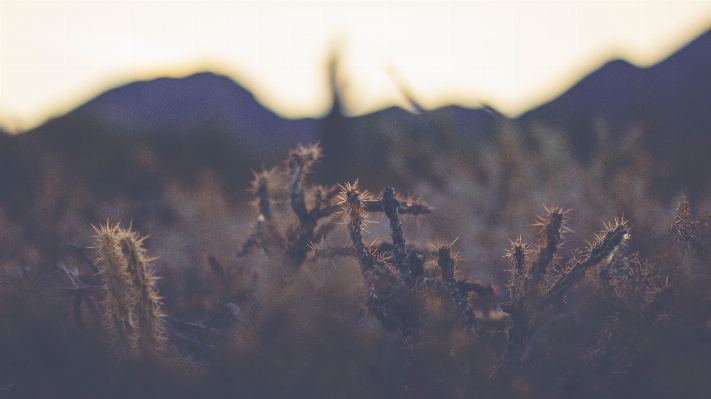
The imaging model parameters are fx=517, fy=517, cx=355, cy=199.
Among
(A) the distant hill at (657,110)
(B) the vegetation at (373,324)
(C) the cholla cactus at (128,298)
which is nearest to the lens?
(B) the vegetation at (373,324)

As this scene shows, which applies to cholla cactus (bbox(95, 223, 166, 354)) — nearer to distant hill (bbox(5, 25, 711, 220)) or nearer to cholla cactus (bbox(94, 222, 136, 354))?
cholla cactus (bbox(94, 222, 136, 354))

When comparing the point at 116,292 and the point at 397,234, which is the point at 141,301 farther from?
the point at 397,234

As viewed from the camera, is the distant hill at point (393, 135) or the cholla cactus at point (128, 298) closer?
the cholla cactus at point (128, 298)

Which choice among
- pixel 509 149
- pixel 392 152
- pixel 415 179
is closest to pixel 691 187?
pixel 509 149

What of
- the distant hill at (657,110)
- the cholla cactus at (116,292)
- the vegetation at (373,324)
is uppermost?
the distant hill at (657,110)

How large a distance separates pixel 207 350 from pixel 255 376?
0.51 meters

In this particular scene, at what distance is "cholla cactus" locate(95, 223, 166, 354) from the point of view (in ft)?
9.22

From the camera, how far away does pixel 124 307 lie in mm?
2854

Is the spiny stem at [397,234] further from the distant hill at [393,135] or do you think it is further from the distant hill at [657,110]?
the distant hill at [657,110]

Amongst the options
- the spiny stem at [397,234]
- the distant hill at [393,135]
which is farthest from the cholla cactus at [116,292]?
the distant hill at [393,135]

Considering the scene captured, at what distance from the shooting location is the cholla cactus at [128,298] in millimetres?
2811

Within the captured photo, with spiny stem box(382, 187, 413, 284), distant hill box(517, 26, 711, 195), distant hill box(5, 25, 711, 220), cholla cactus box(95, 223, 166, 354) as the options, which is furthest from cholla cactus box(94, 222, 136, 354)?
distant hill box(517, 26, 711, 195)

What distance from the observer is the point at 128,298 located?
115 inches

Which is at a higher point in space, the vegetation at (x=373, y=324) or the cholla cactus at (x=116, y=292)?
the cholla cactus at (x=116, y=292)
